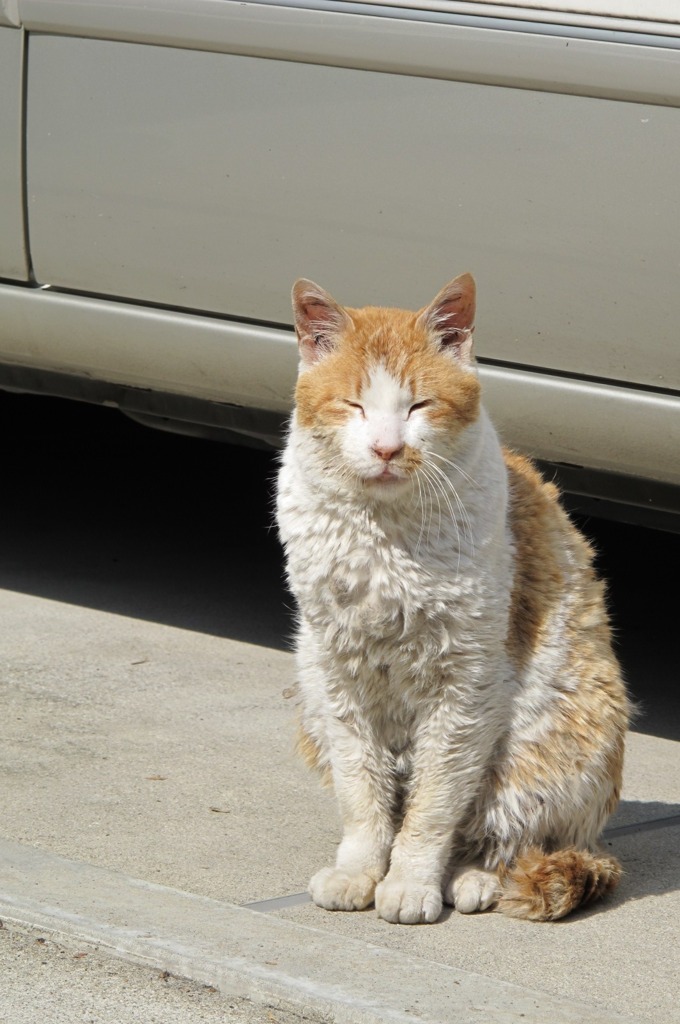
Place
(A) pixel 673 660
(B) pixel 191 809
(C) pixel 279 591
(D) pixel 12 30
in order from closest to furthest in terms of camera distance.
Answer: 1. (B) pixel 191 809
2. (D) pixel 12 30
3. (A) pixel 673 660
4. (C) pixel 279 591

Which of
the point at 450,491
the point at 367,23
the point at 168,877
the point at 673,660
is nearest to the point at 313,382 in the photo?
the point at 450,491

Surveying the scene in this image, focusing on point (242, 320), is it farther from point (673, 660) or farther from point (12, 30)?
point (673, 660)

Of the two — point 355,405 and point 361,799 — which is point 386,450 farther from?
point 361,799

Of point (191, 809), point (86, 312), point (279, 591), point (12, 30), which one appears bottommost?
point (279, 591)

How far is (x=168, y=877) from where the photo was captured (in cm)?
277

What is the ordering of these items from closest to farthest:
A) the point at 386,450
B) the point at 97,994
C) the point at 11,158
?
the point at 97,994 < the point at 386,450 < the point at 11,158

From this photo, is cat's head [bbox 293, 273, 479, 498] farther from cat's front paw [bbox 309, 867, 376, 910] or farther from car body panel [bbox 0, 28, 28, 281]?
car body panel [bbox 0, 28, 28, 281]

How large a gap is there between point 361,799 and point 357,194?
5.50 feet

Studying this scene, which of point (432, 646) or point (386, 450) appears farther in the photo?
point (432, 646)

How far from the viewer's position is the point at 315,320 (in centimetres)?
283

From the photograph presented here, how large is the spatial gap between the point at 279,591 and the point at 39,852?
2422 millimetres

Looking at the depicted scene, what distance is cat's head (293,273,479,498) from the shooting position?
2.64 meters

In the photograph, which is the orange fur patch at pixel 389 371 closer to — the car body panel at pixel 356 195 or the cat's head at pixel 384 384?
the cat's head at pixel 384 384

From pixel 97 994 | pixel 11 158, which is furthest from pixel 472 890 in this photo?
pixel 11 158
